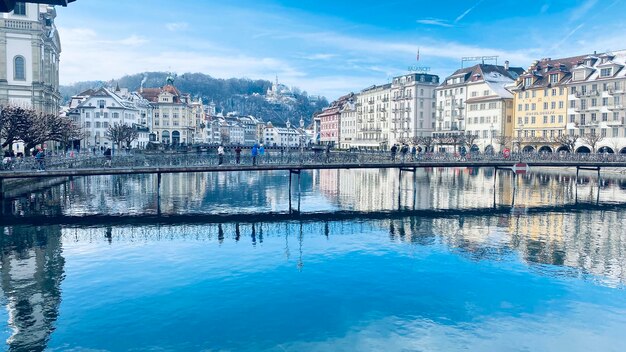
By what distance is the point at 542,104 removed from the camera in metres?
102

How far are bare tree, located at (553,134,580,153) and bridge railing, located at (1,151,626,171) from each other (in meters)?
22.1

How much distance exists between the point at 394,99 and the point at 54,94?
82.5m

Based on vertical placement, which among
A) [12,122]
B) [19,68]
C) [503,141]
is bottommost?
[503,141]

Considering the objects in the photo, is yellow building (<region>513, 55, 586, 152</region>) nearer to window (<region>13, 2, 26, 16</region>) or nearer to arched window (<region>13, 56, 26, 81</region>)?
arched window (<region>13, 56, 26, 81</region>)

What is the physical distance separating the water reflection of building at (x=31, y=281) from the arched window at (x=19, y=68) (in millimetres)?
48452

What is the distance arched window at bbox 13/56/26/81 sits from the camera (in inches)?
3049

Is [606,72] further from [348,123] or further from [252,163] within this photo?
[348,123]

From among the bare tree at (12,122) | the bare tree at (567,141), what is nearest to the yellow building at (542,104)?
the bare tree at (567,141)

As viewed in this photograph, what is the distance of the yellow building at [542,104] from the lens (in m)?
98.5

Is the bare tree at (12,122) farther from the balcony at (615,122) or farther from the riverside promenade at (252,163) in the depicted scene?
the balcony at (615,122)

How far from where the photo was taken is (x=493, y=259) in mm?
31188

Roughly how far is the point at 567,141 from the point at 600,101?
8.97 metres

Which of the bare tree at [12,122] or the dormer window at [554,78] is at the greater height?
the dormer window at [554,78]

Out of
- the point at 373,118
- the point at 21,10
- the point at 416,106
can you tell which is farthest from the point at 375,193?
the point at 373,118
